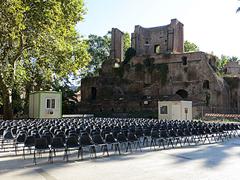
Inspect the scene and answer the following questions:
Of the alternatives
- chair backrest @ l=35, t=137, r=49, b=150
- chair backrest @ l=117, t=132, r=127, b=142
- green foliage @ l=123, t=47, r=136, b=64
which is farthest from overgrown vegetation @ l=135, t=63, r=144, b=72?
chair backrest @ l=35, t=137, r=49, b=150

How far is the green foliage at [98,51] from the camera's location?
63312 millimetres

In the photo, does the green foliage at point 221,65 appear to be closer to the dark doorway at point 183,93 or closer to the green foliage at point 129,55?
the dark doorway at point 183,93

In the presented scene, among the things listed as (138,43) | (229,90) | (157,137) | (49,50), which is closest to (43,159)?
(157,137)

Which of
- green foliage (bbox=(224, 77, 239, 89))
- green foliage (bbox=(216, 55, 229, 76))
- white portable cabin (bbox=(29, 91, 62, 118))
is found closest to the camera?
white portable cabin (bbox=(29, 91, 62, 118))

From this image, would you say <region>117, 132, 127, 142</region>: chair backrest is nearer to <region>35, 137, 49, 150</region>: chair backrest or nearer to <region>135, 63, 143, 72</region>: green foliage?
<region>35, 137, 49, 150</region>: chair backrest

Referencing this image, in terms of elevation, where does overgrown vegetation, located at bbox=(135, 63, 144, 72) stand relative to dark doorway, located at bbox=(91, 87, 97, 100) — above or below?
above

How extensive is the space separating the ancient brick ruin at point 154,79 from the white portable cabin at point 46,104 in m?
18.0

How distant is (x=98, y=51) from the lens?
6431cm

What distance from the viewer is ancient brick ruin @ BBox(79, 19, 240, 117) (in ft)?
148

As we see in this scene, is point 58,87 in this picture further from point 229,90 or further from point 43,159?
point 43,159

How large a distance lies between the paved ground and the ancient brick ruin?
28.3 m

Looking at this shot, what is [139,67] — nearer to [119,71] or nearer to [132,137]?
[119,71]

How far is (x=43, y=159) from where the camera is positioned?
10.1 meters

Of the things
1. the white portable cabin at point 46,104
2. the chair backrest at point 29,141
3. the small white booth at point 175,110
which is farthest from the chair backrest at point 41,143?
the small white booth at point 175,110
